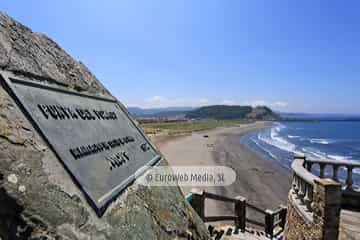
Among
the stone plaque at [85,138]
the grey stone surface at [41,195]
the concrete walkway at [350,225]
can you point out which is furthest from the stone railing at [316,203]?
the stone plaque at [85,138]

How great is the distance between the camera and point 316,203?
A: 12.3 ft

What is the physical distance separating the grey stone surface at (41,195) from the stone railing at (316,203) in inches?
91.4

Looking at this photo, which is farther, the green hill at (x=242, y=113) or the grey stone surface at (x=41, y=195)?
the green hill at (x=242, y=113)

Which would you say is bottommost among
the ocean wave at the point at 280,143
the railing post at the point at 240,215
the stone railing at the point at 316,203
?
the ocean wave at the point at 280,143

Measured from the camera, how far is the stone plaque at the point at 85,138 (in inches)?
68.9

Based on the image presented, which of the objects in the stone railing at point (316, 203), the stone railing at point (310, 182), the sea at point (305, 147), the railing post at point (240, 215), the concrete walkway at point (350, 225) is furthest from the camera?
the sea at point (305, 147)

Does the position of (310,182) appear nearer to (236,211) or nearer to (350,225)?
(350,225)

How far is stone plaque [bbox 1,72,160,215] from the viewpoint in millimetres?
1750

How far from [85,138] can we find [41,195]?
0.78 metres

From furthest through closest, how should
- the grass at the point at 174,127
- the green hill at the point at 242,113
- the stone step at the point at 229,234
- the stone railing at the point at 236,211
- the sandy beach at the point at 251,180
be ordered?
the green hill at the point at 242,113 < the grass at the point at 174,127 < the sandy beach at the point at 251,180 < the stone step at the point at 229,234 < the stone railing at the point at 236,211

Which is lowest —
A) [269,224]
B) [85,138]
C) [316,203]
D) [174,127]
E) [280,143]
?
[280,143]

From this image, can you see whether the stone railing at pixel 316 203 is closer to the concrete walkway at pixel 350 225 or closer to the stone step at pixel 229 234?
the concrete walkway at pixel 350 225

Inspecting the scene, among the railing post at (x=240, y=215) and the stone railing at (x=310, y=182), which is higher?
the stone railing at (x=310, y=182)

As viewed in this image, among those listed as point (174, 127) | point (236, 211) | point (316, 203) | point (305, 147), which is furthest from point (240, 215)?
point (174, 127)
